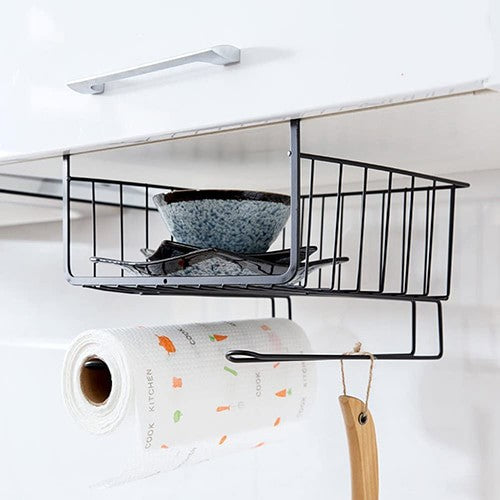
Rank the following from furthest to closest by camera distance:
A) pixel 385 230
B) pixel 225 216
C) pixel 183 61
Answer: pixel 385 230 < pixel 225 216 < pixel 183 61

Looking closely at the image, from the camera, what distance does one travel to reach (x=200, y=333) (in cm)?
77

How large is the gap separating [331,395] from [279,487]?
0.14 m

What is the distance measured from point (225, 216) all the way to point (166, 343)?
12 cm

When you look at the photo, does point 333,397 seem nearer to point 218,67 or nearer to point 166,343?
point 166,343

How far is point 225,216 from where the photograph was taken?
28.0 inches

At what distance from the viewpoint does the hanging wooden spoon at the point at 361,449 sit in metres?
0.77

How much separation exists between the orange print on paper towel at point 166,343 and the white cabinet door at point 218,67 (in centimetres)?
18

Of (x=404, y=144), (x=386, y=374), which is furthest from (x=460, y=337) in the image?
(x=404, y=144)

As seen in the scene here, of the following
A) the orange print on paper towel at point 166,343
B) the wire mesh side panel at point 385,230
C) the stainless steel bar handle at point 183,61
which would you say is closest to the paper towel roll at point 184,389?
the orange print on paper towel at point 166,343

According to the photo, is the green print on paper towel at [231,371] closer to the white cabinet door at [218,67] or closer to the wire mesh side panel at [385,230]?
the wire mesh side panel at [385,230]

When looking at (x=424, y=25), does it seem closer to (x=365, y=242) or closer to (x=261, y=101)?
(x=261, y=101)

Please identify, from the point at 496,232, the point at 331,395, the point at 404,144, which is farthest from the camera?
the point at 331,395

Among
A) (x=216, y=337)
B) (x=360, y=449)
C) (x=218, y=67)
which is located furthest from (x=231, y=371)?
(x=218, y=67)

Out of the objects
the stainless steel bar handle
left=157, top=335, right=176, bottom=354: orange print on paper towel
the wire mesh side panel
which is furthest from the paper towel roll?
the stainless steel bar handle
